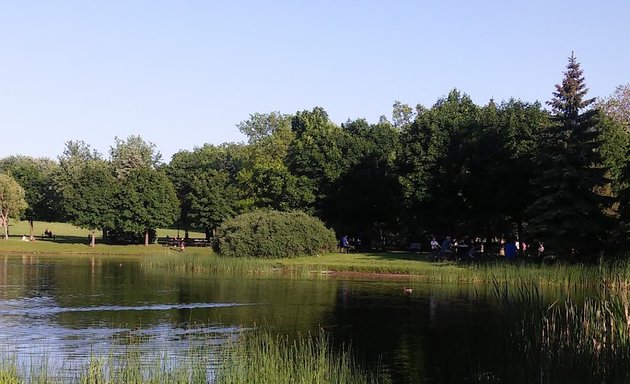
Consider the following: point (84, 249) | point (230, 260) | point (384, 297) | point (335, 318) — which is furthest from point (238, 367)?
point (84, 249)

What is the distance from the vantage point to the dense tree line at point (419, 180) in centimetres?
4141

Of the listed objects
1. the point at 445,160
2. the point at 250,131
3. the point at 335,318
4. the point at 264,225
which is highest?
the point at 250,131

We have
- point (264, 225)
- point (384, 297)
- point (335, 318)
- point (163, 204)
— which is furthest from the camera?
point (163, 204)

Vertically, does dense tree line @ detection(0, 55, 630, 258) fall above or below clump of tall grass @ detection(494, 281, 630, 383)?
above

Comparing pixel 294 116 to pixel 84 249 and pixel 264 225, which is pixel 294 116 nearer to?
pixel 84 249

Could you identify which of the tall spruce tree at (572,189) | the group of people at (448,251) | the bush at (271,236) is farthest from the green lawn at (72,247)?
the tall spruce tree at (572,189)

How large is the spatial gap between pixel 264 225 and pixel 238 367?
40.0 meters

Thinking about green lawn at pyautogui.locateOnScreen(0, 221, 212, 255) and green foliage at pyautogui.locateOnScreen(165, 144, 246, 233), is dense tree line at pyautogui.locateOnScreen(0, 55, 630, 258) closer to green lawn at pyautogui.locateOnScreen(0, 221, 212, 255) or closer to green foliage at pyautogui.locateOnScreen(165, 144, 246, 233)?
green foliage at pyautogui.locateOnScreen(165, 144, 246, 233)

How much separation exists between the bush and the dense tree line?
8712 mm

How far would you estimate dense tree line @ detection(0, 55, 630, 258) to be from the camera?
41.4 metres

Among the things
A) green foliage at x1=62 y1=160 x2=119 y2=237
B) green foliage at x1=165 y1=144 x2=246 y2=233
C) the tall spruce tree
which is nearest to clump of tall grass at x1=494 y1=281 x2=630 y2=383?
the tall spruce tree

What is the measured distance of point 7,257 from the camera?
6406 centimetres

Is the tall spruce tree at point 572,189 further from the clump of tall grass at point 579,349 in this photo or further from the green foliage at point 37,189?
the green foliage at point 37,189

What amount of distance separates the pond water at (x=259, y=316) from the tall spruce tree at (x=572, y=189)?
605 cm
